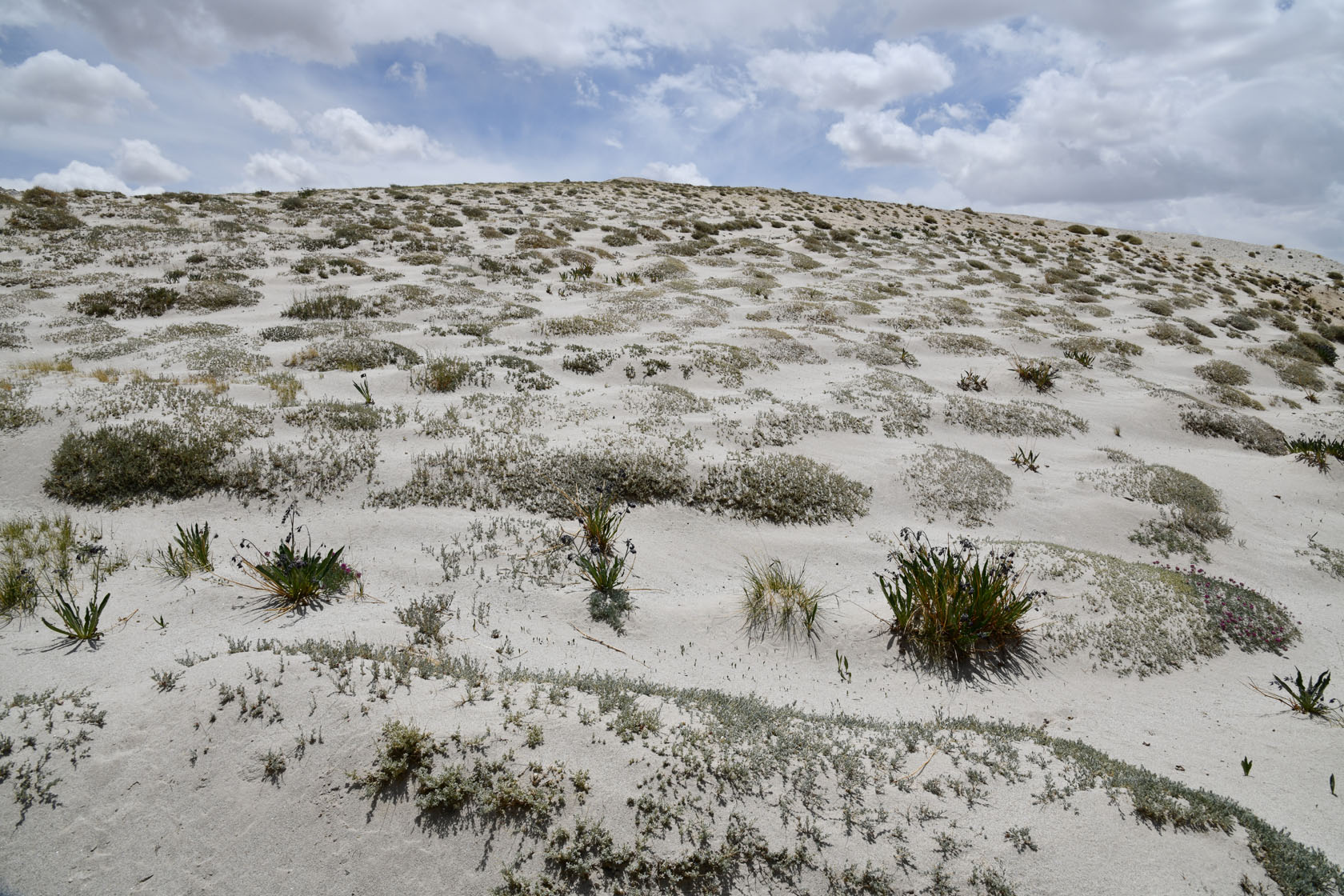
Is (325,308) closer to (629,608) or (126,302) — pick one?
(126,302)

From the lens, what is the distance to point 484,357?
46.8 ft

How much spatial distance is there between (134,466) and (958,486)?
12.6 metres

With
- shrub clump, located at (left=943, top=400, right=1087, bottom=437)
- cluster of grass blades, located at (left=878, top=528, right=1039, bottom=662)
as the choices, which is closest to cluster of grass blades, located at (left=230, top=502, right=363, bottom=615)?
cluster of grass blades, located at (left=878, top=528, right=1039, bottom=662)

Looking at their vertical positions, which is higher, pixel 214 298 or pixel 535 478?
pixel 214 298

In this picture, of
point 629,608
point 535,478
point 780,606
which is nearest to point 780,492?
point 780,606

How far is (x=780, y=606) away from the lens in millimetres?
7020

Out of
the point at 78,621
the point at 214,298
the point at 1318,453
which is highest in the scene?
the point at 214,298

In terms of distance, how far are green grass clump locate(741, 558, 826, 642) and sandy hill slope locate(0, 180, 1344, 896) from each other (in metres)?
0.05

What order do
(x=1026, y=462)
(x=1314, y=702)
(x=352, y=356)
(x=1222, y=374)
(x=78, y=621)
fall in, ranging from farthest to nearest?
(x=1222, y=374) → (x=352, y=356) → (x=1026, y=462) → (x=1314, y=702) → (x=78, y=621)

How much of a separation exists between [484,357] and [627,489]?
6924 mm

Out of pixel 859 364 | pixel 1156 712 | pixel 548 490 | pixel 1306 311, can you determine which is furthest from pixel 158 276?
pixel 1306 311

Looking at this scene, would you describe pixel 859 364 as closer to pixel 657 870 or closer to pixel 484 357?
pixel 484 357

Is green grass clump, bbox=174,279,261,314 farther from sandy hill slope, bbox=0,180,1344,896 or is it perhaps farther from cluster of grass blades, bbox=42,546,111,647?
cluster of grass blades, bbox=42,546,111,647

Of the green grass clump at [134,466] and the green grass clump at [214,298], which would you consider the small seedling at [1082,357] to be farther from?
the green grass clump at [214,298]
